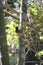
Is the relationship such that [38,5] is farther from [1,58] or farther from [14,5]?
[1,58]

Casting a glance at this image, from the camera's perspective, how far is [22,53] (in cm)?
244

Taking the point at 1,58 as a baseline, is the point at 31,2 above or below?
above

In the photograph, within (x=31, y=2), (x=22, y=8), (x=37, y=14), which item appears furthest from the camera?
(x=31, y=2)

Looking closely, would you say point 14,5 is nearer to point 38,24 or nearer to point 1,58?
point 38,24

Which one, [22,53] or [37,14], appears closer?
[22,53]

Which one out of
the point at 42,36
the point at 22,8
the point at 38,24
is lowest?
the point at 42,36

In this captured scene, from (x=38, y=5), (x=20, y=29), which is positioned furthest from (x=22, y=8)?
(x=38, y=5)

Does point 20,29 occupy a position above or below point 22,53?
above

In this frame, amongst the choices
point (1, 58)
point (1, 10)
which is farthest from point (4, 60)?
point (1, 10)

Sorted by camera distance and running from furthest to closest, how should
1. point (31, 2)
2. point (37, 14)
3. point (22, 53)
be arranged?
point (31, 2) → point (37, 14) → point (22, 53)

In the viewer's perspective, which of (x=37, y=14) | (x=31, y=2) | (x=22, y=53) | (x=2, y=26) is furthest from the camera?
(x=31, y=2)

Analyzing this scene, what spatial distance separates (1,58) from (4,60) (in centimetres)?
4

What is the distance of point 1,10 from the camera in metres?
2.11

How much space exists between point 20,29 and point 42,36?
1196 mm
